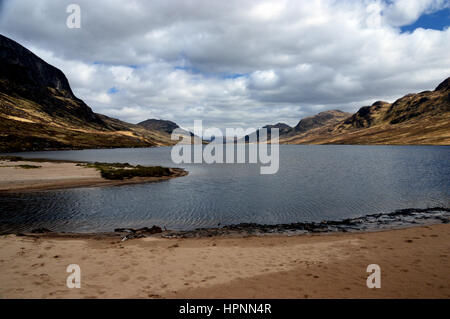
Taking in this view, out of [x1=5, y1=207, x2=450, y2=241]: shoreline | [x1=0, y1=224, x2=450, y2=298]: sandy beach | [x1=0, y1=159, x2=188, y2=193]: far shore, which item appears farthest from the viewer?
[x1=0, y1=159, x2=188, y2=193]: far shore

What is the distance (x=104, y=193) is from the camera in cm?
4172

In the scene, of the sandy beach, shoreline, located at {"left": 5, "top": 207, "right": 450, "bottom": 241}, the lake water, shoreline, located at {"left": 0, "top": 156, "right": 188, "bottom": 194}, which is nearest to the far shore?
shoreline, located at {"left": 0, "top": 156, "right": 188, "bottom": 194}

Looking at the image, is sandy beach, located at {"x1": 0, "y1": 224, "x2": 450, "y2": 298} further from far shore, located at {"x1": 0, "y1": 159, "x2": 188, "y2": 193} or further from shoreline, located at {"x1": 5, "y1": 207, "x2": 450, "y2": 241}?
far shore, located at {"x1": 0, "y1": 159, "x2": 188, "y2": 193}

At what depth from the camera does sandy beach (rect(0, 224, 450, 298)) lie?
11.6m

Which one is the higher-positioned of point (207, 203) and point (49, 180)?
point (49, 180)

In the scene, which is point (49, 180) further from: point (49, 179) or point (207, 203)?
point (207, 203)

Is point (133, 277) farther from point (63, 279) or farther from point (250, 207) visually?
point (250, 207)

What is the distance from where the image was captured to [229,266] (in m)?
15.0

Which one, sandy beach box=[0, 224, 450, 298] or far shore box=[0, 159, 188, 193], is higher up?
far shore box=[0, 159, 188, 193]

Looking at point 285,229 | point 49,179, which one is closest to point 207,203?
point 285,229

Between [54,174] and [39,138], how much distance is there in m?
155

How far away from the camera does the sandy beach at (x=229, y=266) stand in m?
11.6

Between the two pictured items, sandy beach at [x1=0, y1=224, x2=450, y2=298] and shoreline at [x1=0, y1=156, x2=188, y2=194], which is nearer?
sandy beach at [x1=0, y1=224, x2=450, y2=298]
